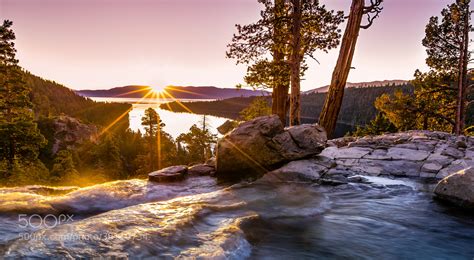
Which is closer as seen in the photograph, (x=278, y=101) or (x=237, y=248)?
(x=237, y=248)

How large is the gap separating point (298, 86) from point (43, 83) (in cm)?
12998

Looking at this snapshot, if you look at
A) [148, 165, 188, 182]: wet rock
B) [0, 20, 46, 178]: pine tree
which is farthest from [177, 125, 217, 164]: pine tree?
[148, 165, 188, 182]: wet rock

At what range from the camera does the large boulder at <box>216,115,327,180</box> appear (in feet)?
30.5

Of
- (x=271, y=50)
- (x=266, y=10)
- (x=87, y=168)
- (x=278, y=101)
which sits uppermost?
(x=266, y=10)

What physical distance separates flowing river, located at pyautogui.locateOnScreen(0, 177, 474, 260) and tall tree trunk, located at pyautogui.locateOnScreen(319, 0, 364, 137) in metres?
5.55

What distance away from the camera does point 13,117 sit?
25734mm

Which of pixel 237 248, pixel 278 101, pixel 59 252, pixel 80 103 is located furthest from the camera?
pixel 80 103

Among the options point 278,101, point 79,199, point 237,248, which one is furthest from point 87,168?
point 237,248

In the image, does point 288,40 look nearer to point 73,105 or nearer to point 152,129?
point 152,129

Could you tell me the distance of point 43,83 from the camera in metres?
115

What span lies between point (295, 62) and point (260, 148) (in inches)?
222

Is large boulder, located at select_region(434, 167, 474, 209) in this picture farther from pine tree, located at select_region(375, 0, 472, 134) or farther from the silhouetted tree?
pine tree, located at select_region(375, 0, 472, 134)

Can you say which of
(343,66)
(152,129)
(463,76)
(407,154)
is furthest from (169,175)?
(152,129)

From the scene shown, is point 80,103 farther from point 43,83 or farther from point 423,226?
point 423,226
